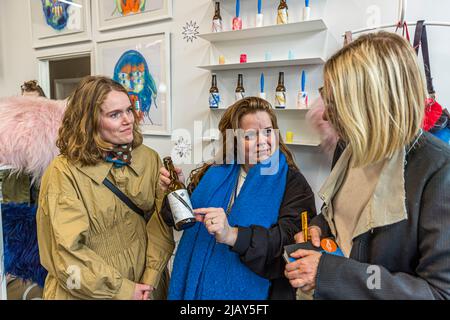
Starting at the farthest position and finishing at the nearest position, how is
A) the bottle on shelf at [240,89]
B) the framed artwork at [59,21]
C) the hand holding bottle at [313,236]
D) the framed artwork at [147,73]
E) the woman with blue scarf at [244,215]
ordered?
the framed artwork at [59,21]
the framed artwork at [147,73]
the bottle on shelf at [240,89]
the woman with blue scarf at [244,215]
the hand holding bottle at [313,236]

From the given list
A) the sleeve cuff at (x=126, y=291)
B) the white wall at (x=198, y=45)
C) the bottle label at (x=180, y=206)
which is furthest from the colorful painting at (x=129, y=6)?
the sleeve cuff at (x=126, y=291)

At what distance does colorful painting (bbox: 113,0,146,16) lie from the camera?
7.35 ft

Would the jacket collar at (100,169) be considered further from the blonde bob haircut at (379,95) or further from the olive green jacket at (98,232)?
the blonde bob haircut at (379,95)

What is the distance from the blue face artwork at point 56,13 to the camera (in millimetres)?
2641

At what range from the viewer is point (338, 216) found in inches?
33.4

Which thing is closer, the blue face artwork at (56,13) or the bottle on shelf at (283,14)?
the bottle on shelf at (283,14)

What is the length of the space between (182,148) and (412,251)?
1.76 meters

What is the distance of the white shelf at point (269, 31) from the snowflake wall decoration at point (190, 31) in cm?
18

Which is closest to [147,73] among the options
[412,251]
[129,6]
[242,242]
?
[129,6]

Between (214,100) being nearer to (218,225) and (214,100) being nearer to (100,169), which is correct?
(100,169)

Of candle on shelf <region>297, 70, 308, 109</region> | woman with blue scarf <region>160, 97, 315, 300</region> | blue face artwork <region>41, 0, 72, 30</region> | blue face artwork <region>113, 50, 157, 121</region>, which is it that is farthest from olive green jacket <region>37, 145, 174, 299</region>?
blue face artwork <region>41, 0, 72, 30</region>

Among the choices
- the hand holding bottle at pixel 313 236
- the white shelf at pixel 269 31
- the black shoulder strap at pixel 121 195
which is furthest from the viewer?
the white shelf at pixel 269 31

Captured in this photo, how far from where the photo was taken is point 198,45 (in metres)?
2.07

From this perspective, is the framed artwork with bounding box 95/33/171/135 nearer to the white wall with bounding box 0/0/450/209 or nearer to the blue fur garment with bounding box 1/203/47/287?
the white wall with bounding box 0/0/450/209
